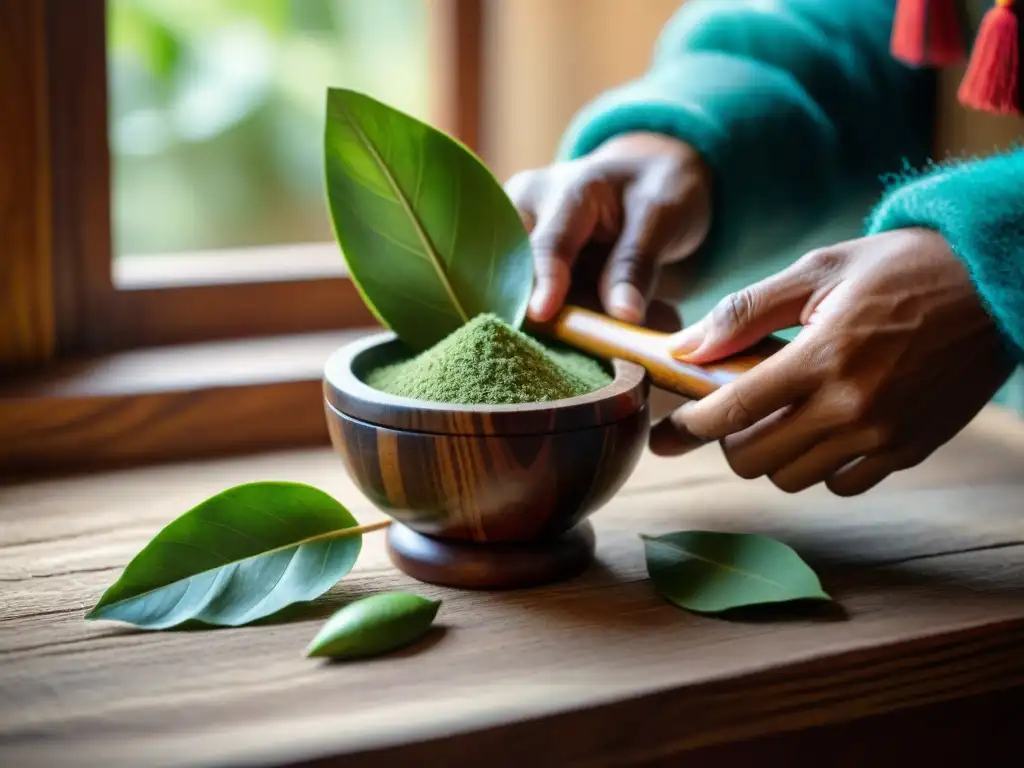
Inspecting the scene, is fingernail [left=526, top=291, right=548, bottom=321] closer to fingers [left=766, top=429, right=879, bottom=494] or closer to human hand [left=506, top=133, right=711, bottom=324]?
human hand [left=506, top=133, right=711, bottom=324]

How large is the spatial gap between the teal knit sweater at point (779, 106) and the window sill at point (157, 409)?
26cm

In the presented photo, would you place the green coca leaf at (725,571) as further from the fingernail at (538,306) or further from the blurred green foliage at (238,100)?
the blurred green foliage at (238,100)

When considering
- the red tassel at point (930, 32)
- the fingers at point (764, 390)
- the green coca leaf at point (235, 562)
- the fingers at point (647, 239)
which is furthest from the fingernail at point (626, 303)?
the red tassel at point (930, 32)

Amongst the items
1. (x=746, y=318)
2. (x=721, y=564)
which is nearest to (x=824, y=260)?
(x=746, y=318)

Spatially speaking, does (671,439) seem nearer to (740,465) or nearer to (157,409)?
(740,465)

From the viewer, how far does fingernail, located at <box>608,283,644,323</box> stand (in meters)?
0.67

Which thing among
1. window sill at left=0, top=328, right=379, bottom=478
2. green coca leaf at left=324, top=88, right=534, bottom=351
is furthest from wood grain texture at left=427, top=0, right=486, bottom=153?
green coca leaf at left=324, top=88, right=534, bottom=351

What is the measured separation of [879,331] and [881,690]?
17cm

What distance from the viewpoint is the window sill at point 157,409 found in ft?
2.48

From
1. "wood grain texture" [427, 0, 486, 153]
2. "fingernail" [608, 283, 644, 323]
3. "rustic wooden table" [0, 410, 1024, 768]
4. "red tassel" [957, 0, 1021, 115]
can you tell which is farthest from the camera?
"wood grain texture" [427, 0, 486, 153]

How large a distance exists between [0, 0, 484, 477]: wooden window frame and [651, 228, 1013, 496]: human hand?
1.09ft

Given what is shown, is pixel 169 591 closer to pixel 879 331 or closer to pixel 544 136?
pixel 879 331

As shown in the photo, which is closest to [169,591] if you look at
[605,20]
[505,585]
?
[505,585]

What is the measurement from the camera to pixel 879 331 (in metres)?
0.58
